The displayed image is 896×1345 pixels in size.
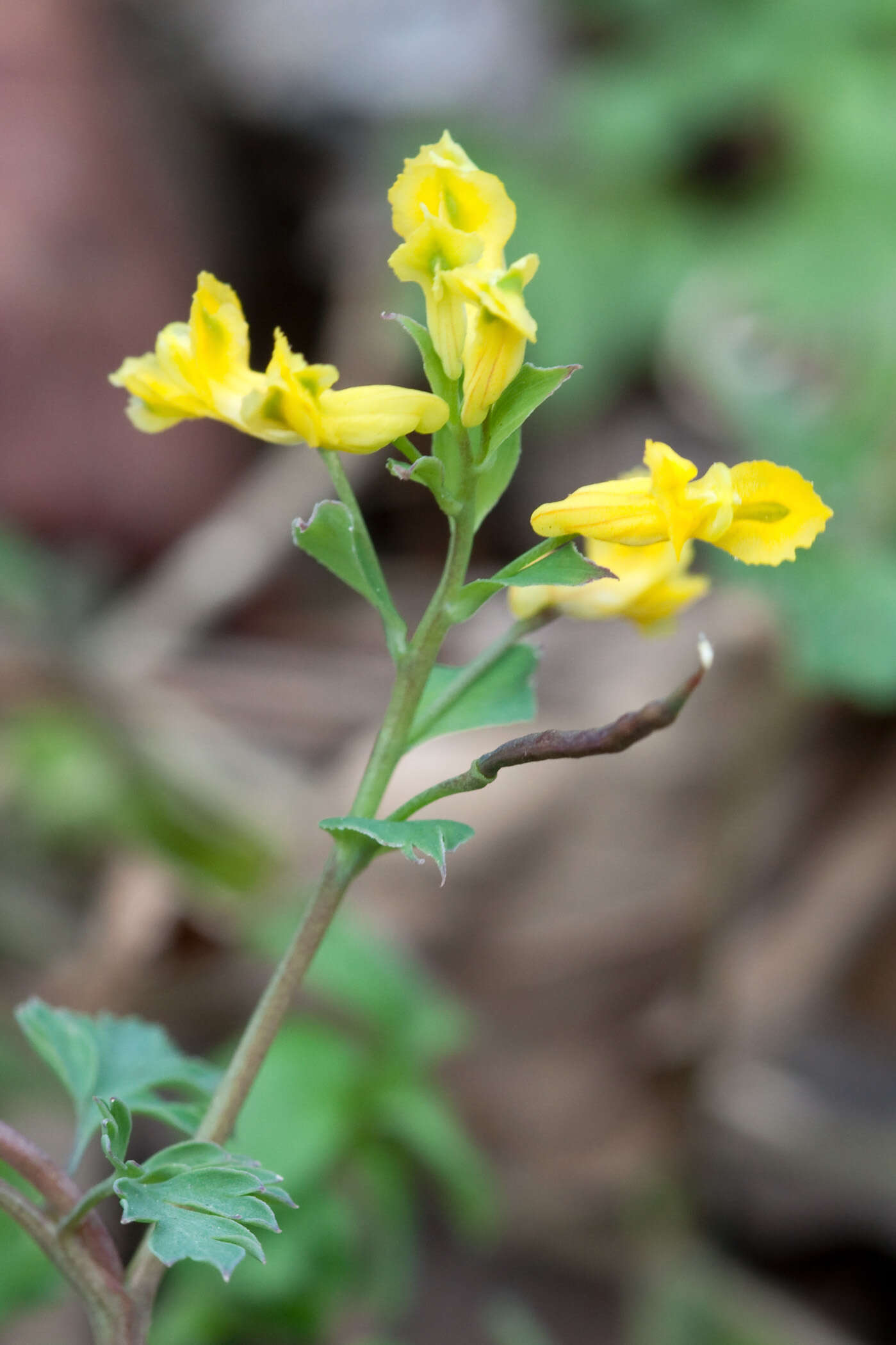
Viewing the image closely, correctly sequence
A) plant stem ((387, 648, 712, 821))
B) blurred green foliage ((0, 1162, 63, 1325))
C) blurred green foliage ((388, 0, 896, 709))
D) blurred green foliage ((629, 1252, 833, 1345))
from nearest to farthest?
1. plant stem ((387, 648, 712, 821))
2. blurred green foliage ((0, 1162, 63, 1325))
3. blurred green foliage ((629, 1252, 833, 1345))
4. blurred green foliage ((388, 0, 896, 709))

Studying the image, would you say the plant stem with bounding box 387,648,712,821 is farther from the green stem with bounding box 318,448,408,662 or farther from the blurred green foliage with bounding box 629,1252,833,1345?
the blurred green foliage with bounding box 629,1252,833,1345

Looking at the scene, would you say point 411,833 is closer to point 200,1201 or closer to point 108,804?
point 200,1201

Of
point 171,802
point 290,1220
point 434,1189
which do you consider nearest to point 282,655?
point 171,802

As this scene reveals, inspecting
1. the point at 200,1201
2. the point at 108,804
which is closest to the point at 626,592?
the point at 200,1201

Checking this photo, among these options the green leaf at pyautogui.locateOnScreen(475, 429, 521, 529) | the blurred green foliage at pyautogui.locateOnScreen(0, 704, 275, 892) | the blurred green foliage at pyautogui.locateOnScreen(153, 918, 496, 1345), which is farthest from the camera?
the blurred green foliage at pyautogui.locateOnScreen(0, 704, 275, 892)

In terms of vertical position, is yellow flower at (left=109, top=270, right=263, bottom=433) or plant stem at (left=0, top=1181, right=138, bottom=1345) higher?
yellow flower at (left=109, top=270, right=263, bottom=433)

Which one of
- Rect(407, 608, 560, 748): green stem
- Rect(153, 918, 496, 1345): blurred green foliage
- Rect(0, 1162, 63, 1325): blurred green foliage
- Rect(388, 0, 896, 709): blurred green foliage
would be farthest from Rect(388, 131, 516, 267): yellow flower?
Rect(388, 0, 896, 709): blurred green foliage

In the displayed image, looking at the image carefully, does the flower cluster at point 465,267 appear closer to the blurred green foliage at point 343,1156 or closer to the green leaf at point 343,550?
the green leaf at point 343,550
